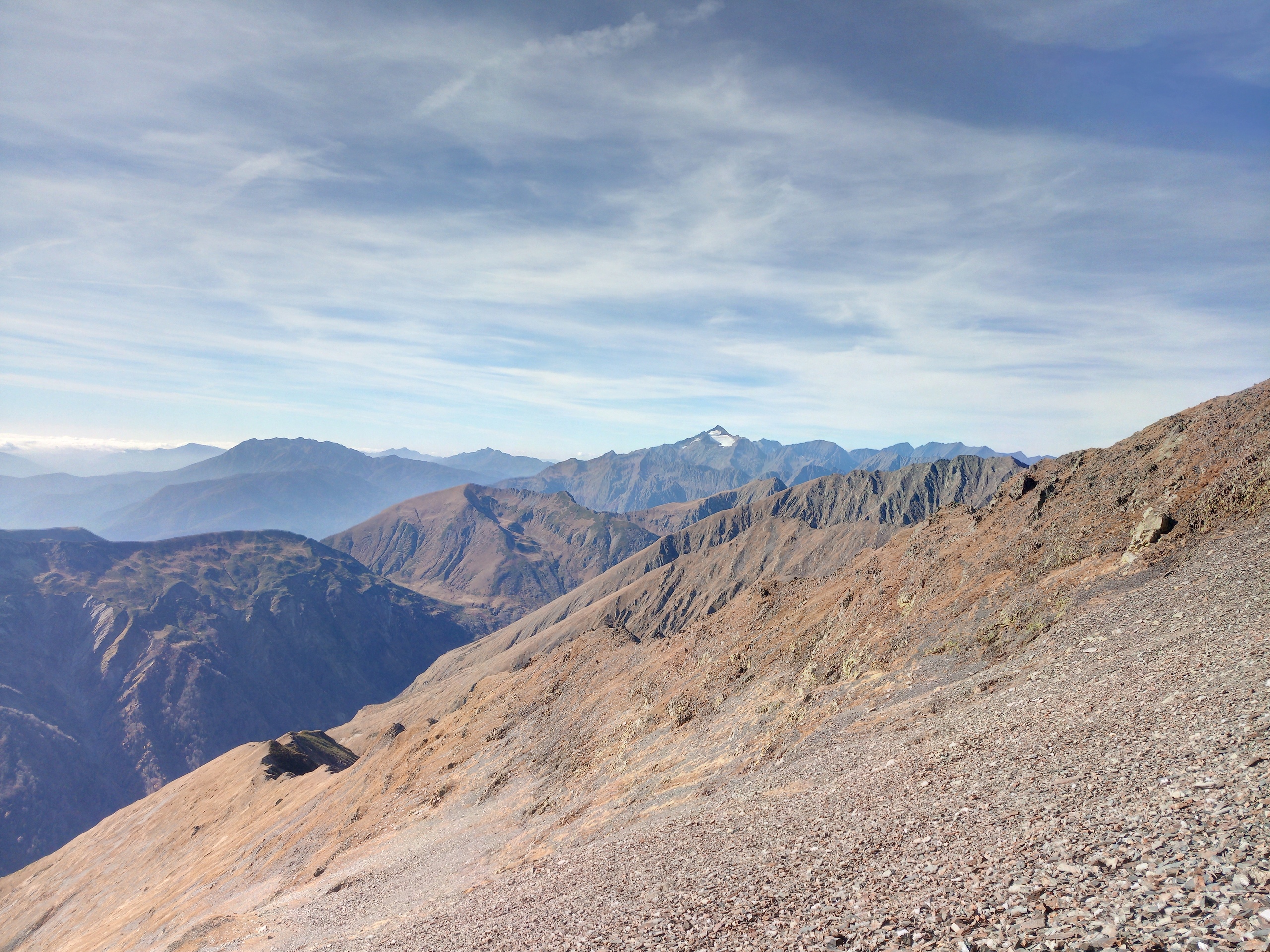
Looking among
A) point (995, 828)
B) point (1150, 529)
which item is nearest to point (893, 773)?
point (995, 828)

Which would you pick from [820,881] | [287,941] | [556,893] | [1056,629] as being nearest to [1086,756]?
[820,881]

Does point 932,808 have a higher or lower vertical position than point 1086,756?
lower

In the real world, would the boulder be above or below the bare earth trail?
above

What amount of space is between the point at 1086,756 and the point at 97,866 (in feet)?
416

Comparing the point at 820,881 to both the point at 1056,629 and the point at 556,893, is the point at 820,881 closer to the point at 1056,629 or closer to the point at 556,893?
the point at 556,893

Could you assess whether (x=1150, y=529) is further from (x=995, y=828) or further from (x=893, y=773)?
→ (x=995, y=828)

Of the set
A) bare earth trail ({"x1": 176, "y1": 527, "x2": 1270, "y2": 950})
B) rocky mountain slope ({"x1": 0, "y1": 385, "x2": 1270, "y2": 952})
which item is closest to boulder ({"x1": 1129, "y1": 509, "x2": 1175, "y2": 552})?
rocky mountain slope ({"x1": 0, "y1": 385, "x2": 1270, "y2": 952})

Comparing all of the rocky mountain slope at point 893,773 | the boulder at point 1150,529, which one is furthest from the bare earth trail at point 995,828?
the boulder at point 1150,529

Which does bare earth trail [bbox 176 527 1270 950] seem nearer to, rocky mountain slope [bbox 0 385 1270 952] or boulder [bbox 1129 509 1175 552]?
rocky mountain slope [bbox 0 385 1270 952]

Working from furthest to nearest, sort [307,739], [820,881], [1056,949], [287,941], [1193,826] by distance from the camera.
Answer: [307,739] → [287,941] → [820,881] → [1193,826] → [1056,949]

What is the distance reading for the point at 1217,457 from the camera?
104ft

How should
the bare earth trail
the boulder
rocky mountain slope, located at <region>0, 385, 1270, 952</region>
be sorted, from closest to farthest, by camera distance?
the bare earth trail < rocky mountain slope, located at <region>0, 385, 1270, 952</region> < the boulder

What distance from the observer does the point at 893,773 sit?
76.6 ft

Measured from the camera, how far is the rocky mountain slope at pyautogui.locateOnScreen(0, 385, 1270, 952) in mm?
13773
